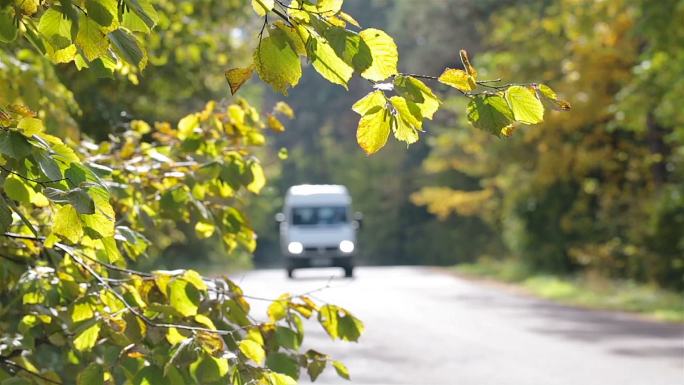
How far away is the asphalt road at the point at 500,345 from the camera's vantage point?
12.8 metres

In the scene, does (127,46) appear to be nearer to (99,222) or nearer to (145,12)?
(145,12)

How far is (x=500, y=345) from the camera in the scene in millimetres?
16219

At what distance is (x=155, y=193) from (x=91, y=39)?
2402mm

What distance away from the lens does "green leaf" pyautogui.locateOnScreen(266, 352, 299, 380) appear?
Answer: 4.01m

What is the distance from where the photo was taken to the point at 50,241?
3.15 m

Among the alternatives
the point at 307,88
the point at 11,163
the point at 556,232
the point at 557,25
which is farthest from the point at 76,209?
the point at 307,88

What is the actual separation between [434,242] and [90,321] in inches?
2579

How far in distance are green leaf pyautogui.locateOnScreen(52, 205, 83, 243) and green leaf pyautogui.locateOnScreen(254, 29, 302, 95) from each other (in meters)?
0.53

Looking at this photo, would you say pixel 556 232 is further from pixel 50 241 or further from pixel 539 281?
pixel 50 241

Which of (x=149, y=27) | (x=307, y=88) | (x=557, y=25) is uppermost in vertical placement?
(x=307, y=88)

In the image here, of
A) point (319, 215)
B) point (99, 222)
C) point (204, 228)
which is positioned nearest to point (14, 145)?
point (99, 222)

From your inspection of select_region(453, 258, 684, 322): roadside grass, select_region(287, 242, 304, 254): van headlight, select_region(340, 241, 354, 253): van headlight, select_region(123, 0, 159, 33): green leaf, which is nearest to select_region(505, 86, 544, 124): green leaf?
select_region(123, 0, 159, 33): green leaf

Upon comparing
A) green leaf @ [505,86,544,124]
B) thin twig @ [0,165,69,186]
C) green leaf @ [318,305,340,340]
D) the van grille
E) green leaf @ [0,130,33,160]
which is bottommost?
green leaf @ [318,305,340,340]

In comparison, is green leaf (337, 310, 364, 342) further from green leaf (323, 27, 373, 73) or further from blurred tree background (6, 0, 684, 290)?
green leaf (323, 27, 373, 73)
